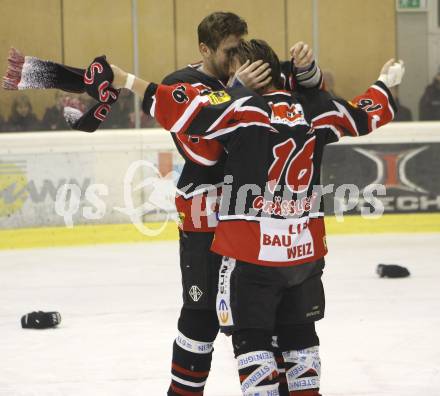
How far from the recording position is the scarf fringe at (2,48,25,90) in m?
2.94

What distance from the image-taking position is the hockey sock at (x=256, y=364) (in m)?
2.91

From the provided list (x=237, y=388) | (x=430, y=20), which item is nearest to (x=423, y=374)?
(x=237, y=388)

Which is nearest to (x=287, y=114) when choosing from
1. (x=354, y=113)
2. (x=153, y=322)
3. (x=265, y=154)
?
(x=265, y=154)

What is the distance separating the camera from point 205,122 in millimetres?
2887

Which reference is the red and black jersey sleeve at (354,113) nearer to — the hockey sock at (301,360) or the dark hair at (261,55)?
the dark hair at (261,55)

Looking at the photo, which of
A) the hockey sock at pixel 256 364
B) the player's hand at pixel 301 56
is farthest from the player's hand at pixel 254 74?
the hockey sock at pixel 256 364

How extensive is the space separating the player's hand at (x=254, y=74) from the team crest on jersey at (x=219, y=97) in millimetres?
59

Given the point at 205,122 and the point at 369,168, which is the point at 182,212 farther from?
the point at 369,168

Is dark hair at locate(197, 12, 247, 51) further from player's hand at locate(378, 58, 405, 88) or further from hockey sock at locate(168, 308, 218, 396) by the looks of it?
hockey sock at locate(168, 308, 218, 396)

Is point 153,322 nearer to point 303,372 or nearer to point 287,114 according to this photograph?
point 303,372

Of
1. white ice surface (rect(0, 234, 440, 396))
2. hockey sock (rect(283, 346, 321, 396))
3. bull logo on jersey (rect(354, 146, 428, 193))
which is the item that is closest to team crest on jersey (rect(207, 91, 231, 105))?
hockey sock (rect(283, 346, 321, 396))

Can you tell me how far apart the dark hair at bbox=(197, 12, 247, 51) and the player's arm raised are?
44 centimetres

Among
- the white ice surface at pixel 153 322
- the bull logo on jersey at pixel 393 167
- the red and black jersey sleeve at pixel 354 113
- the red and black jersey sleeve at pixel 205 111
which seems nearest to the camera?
the red and black jersey sleeve at pixel 205 111

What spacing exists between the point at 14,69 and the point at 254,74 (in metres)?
0.67
